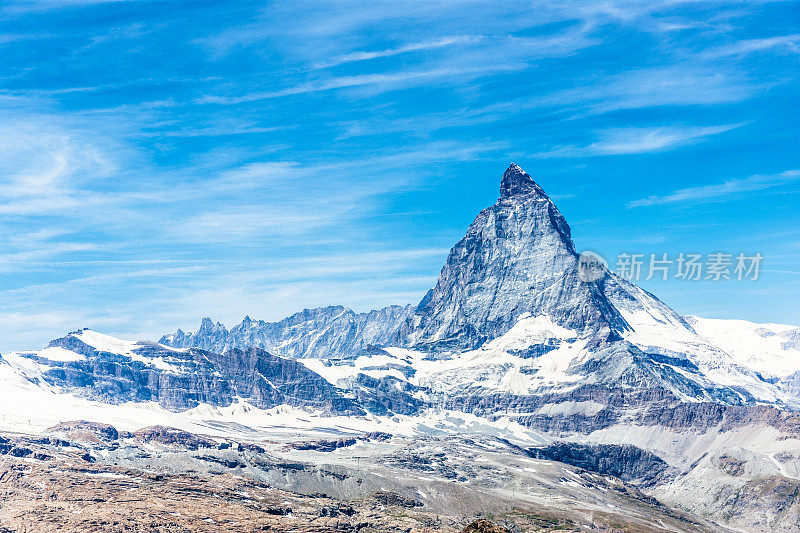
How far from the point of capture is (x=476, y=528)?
152 metres
